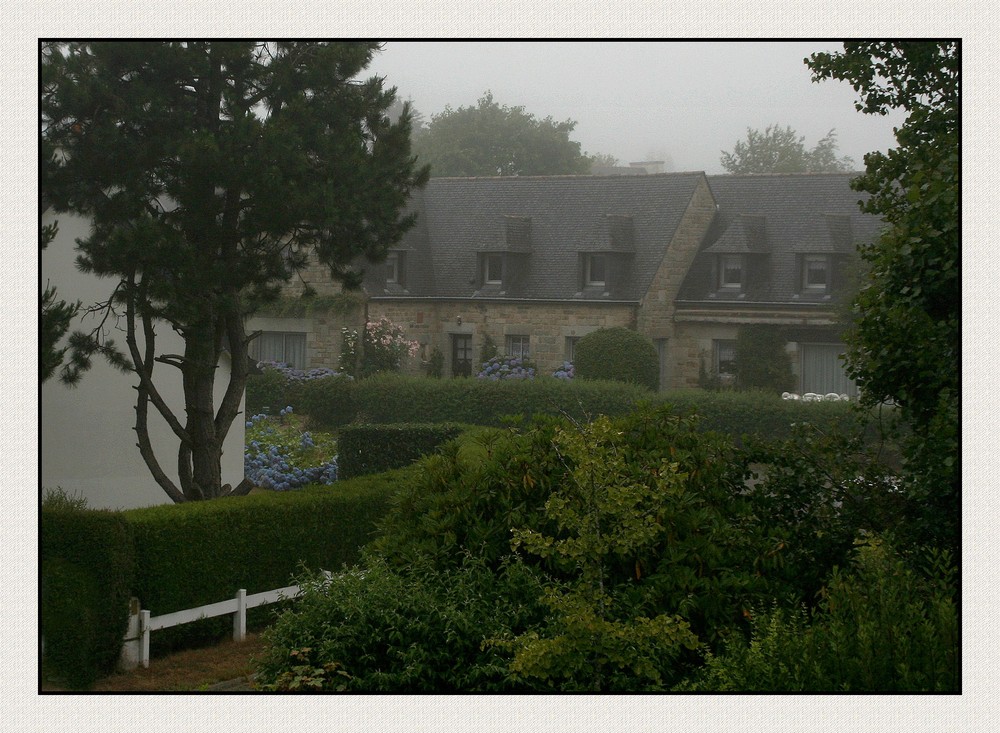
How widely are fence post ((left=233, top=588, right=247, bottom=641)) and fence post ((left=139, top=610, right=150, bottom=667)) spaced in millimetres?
886

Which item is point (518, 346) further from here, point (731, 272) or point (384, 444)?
point (731, 272)

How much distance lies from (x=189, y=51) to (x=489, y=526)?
5.63 m

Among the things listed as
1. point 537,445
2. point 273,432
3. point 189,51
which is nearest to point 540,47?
point 189,51

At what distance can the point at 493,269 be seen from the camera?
13.8m

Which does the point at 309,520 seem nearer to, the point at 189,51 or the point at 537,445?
the point at 537,445

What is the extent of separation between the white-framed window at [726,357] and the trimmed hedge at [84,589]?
884 cm

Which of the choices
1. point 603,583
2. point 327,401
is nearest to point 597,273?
point 327,401

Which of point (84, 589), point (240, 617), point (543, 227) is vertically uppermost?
point (543, 227)

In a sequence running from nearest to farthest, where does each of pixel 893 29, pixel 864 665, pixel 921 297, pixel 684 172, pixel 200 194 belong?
pixel 864 665 < pixel 921 297 < pixel 893 29 < pixel 200 194 < pixel 684 172

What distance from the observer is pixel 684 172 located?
675 inches

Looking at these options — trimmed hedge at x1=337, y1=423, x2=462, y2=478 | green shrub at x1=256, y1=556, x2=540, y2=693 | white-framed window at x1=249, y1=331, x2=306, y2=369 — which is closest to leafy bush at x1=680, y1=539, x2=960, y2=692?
green shrub at x1=256, y1=556, x2=540, y2=693

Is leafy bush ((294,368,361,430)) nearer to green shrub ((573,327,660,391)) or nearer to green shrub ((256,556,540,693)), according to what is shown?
green shrub ((573,327,660,391))

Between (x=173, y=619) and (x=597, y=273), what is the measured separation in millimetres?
9322

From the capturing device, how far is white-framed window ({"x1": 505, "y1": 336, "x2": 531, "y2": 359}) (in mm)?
13852
